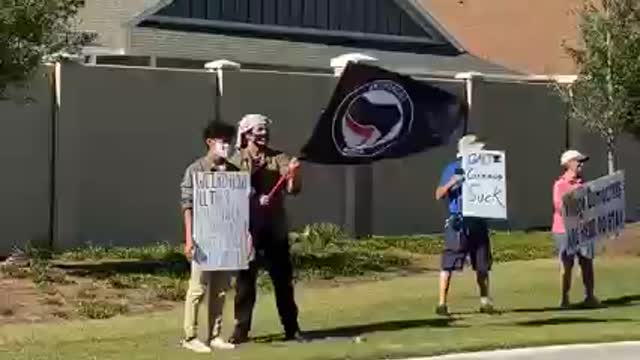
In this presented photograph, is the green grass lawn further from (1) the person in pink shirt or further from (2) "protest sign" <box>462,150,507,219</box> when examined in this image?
(2) "protest sign" <box>462,150,507,219</box>

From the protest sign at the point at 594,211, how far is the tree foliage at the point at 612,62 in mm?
7304

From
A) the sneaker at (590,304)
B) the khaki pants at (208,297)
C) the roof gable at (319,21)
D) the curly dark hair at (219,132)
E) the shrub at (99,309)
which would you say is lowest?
the shrub at (99,309)

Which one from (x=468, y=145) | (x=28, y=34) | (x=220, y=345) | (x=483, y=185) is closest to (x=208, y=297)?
(x=220, y=345)

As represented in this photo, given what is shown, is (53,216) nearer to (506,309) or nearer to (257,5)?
(506,309)

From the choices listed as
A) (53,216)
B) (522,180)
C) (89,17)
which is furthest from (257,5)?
(53,216)

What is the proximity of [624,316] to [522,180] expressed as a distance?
46.0ft

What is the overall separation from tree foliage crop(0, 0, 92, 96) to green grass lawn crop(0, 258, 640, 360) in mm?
3792

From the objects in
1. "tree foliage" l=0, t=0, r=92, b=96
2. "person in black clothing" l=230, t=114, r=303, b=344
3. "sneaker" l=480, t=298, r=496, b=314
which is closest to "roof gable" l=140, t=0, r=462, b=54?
"tree foliage" l=0, t=0, r=92, b=96

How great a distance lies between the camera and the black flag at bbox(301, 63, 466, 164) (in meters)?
17.7

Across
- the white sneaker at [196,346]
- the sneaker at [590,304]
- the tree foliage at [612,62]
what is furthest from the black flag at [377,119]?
the white sneaker at [196,346]

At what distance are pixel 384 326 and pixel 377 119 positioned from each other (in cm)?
692

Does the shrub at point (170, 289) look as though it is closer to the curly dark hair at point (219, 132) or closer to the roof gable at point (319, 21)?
the curly dark hair at point (219, 132)

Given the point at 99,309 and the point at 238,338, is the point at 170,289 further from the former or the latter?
the point at 238,338

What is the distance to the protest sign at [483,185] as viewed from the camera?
1410cm
